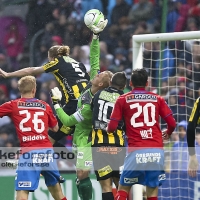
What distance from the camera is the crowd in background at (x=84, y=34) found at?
12242 millimetres

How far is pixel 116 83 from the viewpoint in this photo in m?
7.36

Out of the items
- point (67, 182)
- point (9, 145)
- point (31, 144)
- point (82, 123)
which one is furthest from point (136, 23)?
point (31, 144)

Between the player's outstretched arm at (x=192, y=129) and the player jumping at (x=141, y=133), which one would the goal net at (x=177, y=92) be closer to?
the player jumping at (x=141, y=133)

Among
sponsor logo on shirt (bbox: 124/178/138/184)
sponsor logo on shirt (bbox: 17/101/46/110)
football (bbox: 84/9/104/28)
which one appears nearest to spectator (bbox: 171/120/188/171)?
football (bbox: 84/9/104/28)

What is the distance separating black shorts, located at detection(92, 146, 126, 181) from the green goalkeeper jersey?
0.41 m

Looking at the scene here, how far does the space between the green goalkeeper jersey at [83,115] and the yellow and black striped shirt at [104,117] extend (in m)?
0.24

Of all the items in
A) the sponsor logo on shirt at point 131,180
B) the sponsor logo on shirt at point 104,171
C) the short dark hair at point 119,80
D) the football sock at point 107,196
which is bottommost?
the football sock at point 107,196

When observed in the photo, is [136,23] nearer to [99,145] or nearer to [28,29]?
[28,29]

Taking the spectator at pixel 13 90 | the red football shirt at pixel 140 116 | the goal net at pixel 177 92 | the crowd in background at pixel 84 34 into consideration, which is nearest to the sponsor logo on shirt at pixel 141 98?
the red football shirt at pixel 140 116

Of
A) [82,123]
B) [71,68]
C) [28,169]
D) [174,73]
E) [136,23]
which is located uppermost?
[136,23]

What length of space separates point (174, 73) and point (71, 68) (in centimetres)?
387

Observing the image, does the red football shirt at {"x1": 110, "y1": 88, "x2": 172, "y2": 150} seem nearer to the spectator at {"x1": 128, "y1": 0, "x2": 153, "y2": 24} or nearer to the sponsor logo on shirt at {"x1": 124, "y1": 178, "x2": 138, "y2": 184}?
the sponsor logo on shirt at {"x1": 124, "y1": 178, "x2": 138, "y2": 184}

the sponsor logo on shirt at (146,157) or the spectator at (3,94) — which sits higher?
the spectator at (3,94)

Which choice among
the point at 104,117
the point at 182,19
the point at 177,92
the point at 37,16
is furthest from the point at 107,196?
the point at 37,16
